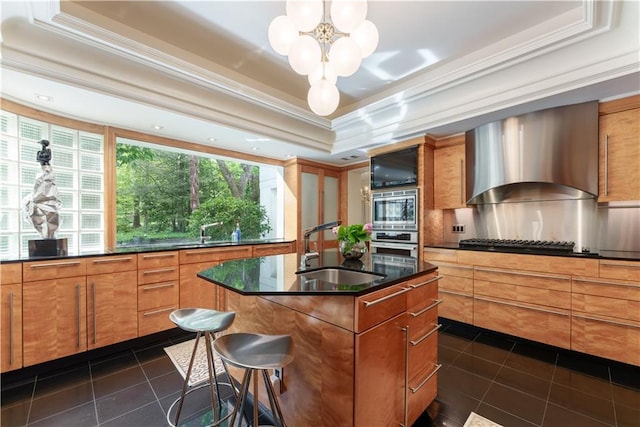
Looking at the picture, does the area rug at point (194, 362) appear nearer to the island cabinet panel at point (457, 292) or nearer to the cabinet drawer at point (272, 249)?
the cabinet drawer at point (272, 249)

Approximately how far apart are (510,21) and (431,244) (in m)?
2.43

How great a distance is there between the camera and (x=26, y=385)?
2.04 meters

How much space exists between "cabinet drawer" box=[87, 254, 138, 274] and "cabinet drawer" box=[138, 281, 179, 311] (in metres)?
0.26

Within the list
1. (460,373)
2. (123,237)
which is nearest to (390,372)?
(460,373)

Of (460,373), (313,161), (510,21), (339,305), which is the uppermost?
(510,21)

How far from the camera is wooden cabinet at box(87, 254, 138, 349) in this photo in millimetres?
2387

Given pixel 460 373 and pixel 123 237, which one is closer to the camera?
pixel 460 373

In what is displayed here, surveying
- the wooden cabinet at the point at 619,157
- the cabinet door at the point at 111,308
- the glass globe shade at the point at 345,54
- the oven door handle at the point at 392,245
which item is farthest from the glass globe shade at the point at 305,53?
the wooden cabinet at the point at 619,157

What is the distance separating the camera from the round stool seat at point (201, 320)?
4.88 feet

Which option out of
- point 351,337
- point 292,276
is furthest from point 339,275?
point 351,337

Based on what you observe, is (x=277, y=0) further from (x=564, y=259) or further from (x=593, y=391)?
(x=593, y=391)

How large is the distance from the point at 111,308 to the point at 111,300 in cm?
8

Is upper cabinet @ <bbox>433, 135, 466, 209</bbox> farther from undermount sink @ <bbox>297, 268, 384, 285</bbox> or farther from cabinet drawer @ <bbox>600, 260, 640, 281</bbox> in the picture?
undermount sink @ <bbox>297, 268, 384, 285</bbox>

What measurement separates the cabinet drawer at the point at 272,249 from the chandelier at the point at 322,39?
2547 mm
